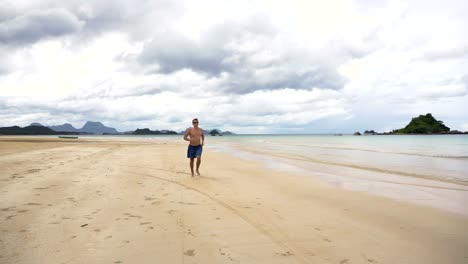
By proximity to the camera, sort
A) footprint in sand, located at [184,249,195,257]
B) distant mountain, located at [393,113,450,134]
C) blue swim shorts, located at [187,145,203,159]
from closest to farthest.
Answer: footprint in sand, located at [184,249,195,257], blue swim shorts, located at [187,145,203,159], distant mountain, located at [393,113,450,134]

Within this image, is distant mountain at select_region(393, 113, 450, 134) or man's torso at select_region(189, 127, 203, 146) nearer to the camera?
man's torso at select_region(189, 127, 203, 146)

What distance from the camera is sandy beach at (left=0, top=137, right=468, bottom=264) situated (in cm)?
382

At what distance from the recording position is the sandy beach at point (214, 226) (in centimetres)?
382

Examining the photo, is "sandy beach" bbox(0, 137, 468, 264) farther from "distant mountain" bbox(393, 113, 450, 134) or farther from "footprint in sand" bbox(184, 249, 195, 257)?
"distant mountain" bbox(393, 113, 450, 134)

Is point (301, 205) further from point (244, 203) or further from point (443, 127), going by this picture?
point (443, 127)

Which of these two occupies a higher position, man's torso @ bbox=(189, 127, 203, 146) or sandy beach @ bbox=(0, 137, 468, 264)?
man's torso @ bbox=(189, 127, 203, 146)

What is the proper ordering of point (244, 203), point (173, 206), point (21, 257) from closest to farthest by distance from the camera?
1. point (21, 257)
2. point (173, 206)
3. point (244, 203)

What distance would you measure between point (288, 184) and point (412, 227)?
457 centimetres

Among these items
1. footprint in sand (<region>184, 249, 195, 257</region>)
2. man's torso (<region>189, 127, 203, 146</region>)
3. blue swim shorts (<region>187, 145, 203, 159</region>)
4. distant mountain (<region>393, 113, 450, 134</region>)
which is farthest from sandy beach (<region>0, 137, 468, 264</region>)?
distant mountain (<region>393, 113, 450, 134</region>)

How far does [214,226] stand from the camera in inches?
194

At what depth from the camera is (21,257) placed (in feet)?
11.9

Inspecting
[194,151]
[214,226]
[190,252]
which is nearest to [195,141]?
[194,151]

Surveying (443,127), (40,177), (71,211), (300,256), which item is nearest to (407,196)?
(300,256)

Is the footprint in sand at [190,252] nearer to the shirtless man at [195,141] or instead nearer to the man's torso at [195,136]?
the shirtless man at [195,141]
